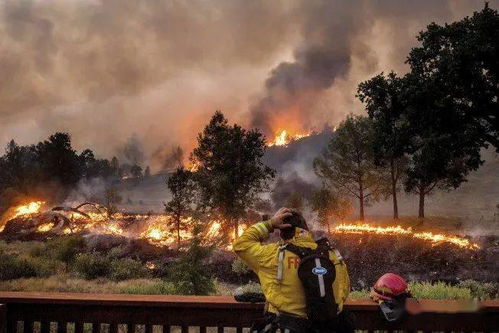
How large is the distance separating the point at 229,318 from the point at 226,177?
4413 cm

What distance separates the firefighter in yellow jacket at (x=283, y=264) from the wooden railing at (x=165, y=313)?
2.09 feet

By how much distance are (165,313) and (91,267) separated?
77.8 feet

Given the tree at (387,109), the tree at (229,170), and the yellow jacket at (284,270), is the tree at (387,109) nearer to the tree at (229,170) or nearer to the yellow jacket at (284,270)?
the tree at (229,170)

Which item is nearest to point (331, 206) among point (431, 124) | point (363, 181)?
point (363, 181)

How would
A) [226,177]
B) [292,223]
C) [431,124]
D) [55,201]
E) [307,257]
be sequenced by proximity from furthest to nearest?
[55,201], [226,177], [431,124], [292,223], [307,257]

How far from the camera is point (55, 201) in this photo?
87.7 m

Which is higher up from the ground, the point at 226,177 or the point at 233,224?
the point at 226,177

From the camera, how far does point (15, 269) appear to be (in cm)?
2595

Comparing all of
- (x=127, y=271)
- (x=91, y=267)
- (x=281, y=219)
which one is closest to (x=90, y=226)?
(x=91, y=267)

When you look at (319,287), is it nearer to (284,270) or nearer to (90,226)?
(284,270)

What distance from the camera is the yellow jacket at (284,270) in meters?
3.82

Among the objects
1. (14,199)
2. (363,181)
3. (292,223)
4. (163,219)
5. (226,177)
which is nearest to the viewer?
(292,223)

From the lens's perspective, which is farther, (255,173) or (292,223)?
(255,173)

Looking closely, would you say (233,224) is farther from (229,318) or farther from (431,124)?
(229,318)
